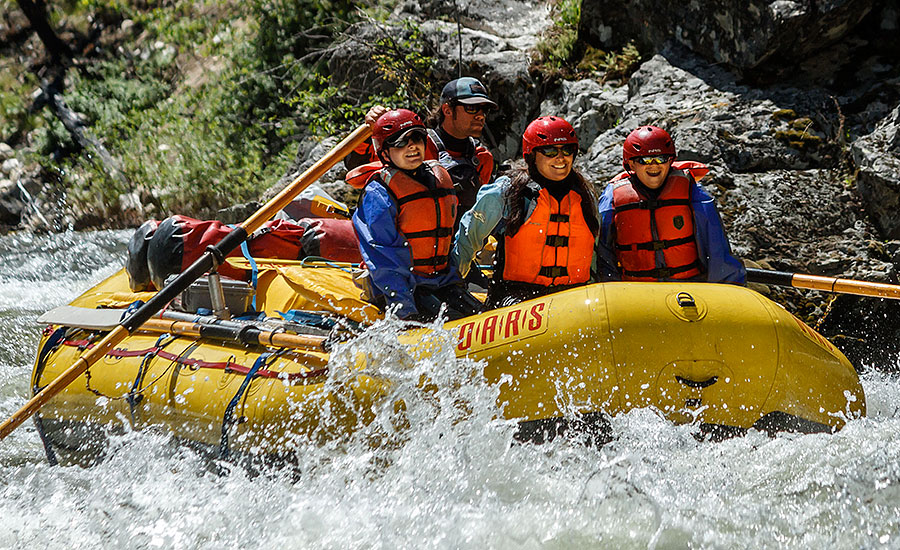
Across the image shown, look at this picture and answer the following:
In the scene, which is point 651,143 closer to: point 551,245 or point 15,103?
point 551,245

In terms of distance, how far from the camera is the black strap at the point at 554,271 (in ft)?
12.0

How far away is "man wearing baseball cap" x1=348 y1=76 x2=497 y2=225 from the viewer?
450 centimetres

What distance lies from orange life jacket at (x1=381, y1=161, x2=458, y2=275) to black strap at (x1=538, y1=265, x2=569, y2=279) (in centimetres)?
53

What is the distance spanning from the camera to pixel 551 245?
3.62 meters

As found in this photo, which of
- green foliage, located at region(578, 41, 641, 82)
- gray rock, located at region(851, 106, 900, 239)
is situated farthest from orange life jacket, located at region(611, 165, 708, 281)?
green foliage, located at region(578, 41, 641, 82)

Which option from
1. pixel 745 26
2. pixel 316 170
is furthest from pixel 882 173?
pixel 316 170

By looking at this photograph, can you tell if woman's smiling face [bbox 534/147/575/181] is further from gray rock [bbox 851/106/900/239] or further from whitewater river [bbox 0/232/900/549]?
gray rock [bbox 851/106/900/239]

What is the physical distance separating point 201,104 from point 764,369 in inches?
426

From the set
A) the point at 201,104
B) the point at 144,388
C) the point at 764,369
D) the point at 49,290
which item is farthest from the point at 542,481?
the point at 201,104

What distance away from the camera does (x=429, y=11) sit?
8992 mm

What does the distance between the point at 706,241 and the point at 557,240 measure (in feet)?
2.51

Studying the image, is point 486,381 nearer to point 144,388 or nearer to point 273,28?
point 144,388

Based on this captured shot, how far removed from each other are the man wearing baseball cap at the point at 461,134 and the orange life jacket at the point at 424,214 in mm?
562

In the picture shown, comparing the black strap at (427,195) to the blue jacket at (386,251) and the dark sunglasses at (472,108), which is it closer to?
the blue jacket at (386,251)
